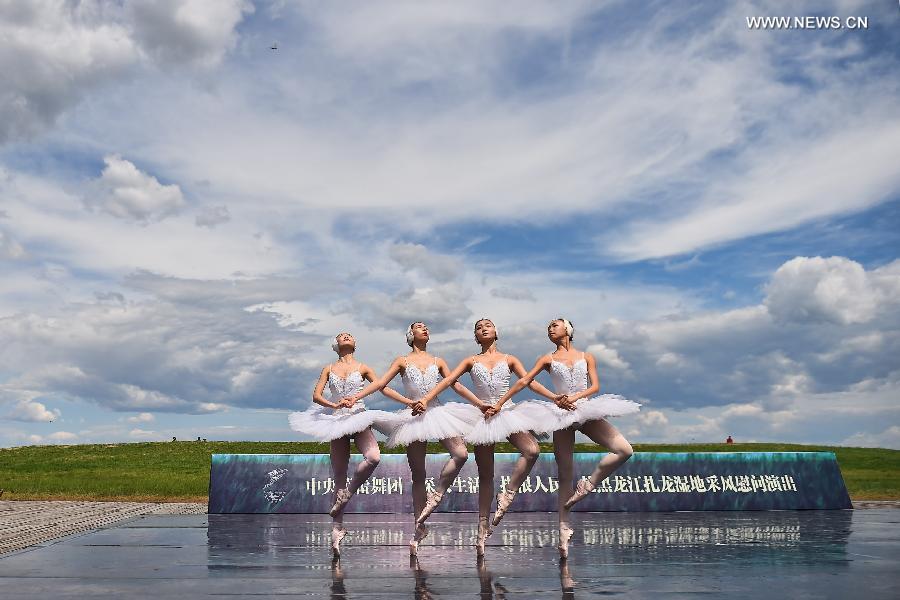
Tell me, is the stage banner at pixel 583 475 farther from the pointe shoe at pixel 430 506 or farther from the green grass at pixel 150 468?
the pointe shoe at pixel 430 506

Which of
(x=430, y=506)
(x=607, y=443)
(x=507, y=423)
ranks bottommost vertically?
(x=430, y=506)

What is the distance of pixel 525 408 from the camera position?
9.18 metres

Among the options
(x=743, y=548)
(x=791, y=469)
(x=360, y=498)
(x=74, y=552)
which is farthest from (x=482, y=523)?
(x=791, y=469)

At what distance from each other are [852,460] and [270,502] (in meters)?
21.7

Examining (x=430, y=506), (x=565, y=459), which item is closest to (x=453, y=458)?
(x=430, y=506)

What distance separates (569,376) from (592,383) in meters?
0.26

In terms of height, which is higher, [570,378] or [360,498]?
[570,378]

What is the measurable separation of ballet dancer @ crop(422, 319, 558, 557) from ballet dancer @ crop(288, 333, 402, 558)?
2.73 feet

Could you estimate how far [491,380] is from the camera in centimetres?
909

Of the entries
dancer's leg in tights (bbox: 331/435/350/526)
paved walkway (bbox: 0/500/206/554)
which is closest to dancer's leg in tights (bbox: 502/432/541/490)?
dancer's leg in tights (bbox: 331/435/350/526)

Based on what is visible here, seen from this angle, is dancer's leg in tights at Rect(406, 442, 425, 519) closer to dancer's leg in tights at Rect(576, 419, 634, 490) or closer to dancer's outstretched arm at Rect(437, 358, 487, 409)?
dancer's outstretched arm at Rect(437, 358, 487, 409)

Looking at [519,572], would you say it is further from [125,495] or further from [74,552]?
[125,495]

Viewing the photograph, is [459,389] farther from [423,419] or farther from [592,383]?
[592,383]

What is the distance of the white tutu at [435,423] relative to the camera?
8891 millimetres
